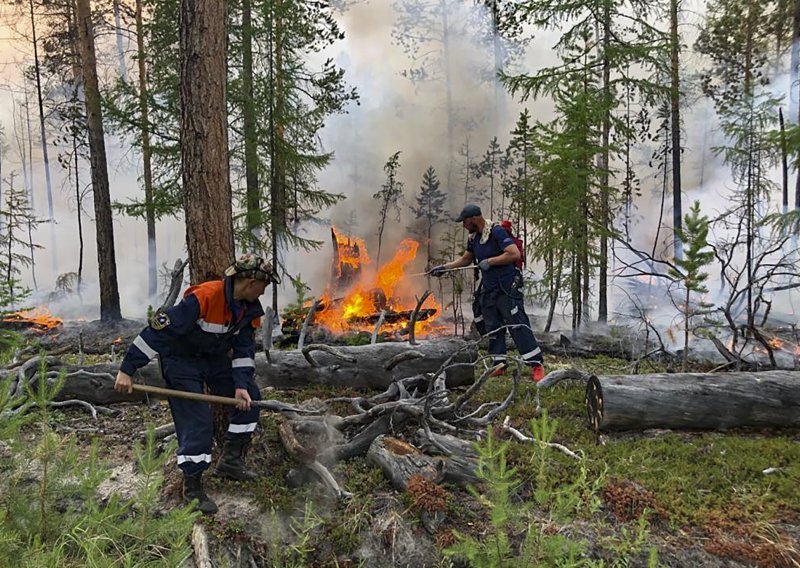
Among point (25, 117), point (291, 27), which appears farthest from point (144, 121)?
point (25, 117)

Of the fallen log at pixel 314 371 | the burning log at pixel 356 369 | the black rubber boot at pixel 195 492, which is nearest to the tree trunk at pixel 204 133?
the black rubber boot at pixel 195 492

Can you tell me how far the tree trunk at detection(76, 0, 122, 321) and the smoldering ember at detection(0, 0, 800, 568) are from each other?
0.09 meters

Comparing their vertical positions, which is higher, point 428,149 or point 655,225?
point 428,149

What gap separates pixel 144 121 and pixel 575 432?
11110 mm

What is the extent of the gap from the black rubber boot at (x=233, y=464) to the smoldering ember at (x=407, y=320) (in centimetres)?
2

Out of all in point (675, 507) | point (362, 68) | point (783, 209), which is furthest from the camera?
point (362, 68)

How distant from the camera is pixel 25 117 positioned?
81.9ft

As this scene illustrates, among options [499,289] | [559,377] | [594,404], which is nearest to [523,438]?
[594,404]

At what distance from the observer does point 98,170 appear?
13.0 m

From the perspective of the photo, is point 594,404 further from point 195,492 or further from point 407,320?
point 407,320

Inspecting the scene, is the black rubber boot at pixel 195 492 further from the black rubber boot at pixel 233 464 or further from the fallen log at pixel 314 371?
the fallen log at pixel 314 371

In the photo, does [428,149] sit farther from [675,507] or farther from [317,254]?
[675,507]

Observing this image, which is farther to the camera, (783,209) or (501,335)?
(783,209)

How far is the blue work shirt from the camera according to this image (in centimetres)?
649
